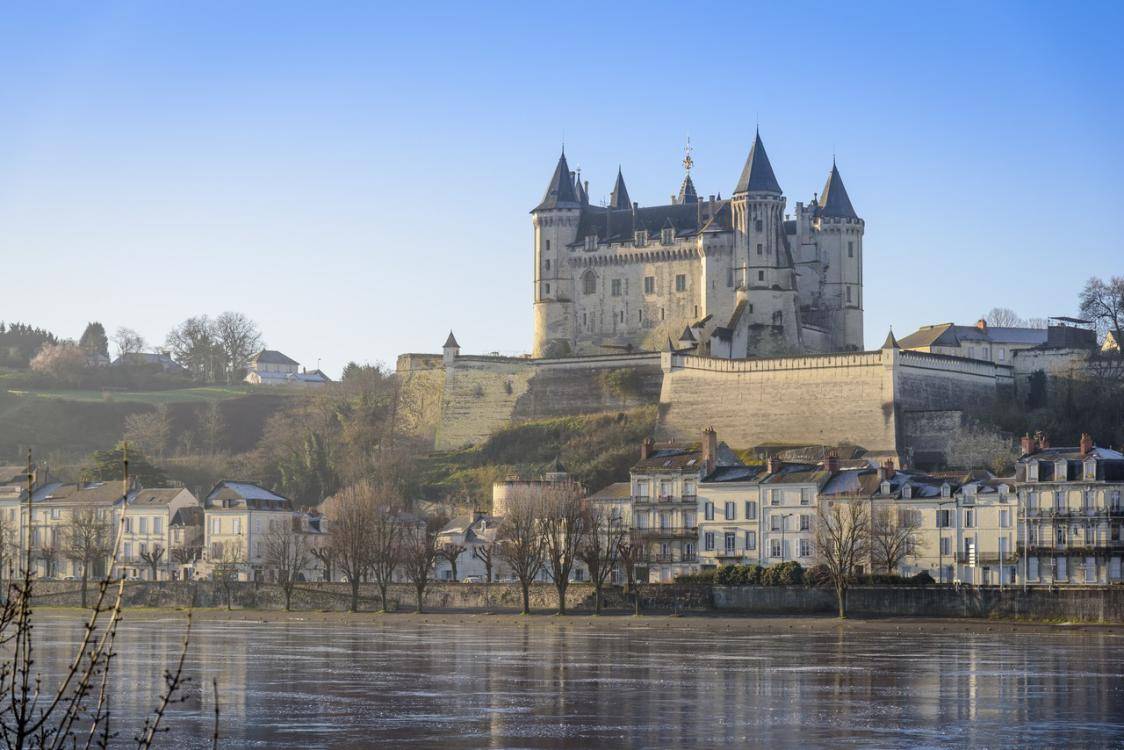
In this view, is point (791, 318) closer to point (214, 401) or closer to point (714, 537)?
point (714, 537)

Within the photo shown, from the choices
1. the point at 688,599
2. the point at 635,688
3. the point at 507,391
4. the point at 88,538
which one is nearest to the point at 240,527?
the point at 88,538

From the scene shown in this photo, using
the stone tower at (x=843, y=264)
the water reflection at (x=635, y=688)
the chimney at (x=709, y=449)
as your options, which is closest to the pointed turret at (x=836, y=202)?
the stone tower at (x=843, y=264)

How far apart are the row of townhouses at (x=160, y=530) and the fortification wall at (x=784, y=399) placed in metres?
20.7

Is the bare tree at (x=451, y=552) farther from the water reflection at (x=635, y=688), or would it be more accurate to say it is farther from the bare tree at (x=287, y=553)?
the water reflection at (x=635, y=688)

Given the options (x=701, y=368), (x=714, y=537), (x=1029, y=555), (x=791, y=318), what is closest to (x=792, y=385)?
(x=701, y=368)

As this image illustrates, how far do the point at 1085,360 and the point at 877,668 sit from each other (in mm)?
52830

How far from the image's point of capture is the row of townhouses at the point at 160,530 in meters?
79.3

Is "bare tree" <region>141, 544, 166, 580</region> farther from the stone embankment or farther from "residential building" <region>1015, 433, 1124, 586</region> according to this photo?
"residential building" <region>1015, 433, 1124, 586</region>

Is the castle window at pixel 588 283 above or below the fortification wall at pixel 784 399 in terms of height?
above

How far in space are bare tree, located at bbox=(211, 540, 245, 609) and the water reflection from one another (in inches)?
829

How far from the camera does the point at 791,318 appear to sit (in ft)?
326

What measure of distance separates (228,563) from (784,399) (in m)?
28.6

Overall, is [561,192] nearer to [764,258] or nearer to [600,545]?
[764,258]

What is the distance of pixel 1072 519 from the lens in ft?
198
